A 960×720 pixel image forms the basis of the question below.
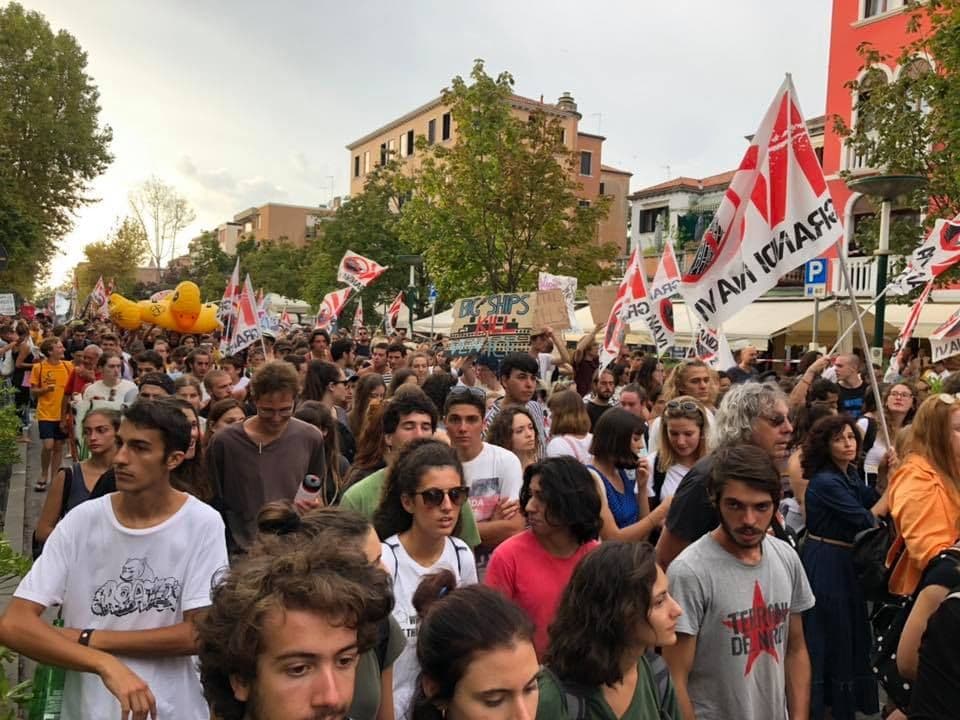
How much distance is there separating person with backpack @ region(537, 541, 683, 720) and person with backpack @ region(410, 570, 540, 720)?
1.05 feet

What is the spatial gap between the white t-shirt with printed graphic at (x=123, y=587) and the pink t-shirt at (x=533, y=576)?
106 centimetres

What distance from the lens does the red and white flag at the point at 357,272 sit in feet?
53.5

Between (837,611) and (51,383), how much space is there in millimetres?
8756

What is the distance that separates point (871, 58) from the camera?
53.5 ft

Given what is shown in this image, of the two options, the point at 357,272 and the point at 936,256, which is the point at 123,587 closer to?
the point at 936,256

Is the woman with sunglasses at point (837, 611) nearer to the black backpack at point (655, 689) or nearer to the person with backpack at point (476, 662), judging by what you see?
the black backpack at point (655, 689)

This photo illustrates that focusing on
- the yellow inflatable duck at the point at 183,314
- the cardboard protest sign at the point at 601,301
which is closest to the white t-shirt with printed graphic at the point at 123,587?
the cardboard protest sign at the point at 601,301

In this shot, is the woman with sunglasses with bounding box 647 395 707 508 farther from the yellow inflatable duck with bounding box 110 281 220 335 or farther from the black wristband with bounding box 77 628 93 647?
the yellow inflatable duck with bounding box 110 281 220 335

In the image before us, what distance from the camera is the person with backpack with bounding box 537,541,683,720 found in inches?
89.0

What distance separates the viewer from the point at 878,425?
6.49 m

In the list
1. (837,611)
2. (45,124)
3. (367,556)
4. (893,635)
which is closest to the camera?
(367,556)

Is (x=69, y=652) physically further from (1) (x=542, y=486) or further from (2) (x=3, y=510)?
(2) (x=3, y=510)

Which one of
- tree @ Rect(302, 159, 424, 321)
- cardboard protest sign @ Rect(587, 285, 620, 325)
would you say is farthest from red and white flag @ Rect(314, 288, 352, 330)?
tree @ Rect(302, 159, 424, 321)

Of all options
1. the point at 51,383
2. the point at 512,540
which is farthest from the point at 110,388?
the point at 512,540
